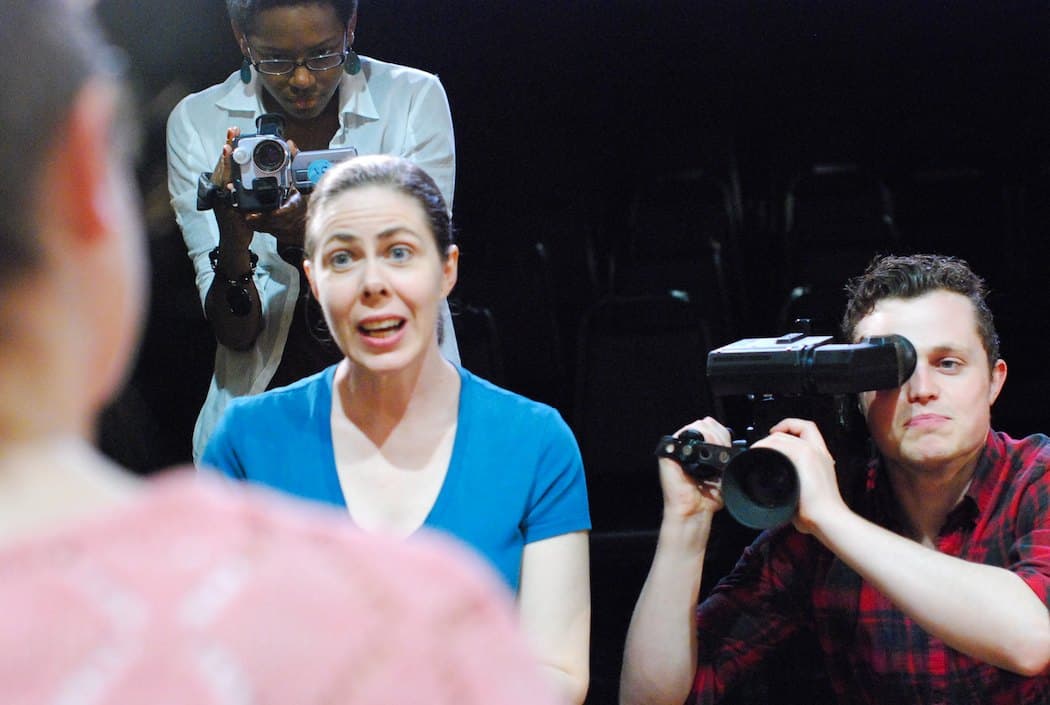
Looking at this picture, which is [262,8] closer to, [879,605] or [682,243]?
[879,605]

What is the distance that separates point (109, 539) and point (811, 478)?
4.05 ft

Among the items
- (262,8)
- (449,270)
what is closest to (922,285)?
(449,270)

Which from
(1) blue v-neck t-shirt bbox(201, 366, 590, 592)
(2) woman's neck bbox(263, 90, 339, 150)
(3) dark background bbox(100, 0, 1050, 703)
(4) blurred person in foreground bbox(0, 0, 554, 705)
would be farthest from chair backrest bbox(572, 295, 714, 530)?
(4) blurred person in foreground bbox(0, 0, 554, 705)

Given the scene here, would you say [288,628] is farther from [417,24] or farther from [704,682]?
[417,24]

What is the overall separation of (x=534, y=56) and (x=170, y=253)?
145cm

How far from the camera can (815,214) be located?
3.64 m

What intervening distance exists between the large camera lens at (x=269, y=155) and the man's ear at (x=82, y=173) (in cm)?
160

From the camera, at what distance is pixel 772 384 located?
1.50m

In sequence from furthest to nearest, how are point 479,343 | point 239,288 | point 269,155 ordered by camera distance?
point 479,343
point 239,288
point 269,155

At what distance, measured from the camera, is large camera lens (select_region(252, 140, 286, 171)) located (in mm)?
1871

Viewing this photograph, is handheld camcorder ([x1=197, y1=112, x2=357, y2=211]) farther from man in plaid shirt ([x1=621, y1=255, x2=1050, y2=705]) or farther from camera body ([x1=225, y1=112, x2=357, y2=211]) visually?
man in plaid shirt ([x1=621, y1=255, x2=1050, y2=705])

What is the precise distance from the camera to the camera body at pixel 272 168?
1.87 m

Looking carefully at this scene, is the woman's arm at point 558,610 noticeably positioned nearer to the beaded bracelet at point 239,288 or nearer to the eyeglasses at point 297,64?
the beaded bracelet at point 239,288

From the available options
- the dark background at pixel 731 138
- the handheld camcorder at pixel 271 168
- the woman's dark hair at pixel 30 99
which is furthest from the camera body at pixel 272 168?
the woman's dark hair at pixel 30 99
